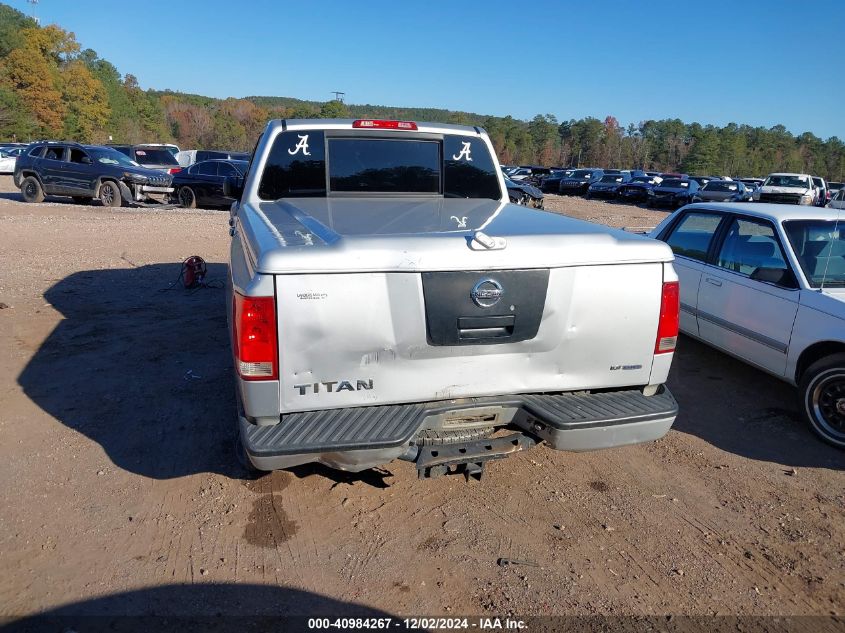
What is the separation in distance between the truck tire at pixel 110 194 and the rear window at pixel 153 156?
16.5ft

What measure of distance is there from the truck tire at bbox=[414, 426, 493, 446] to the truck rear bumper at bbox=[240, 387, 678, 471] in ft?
0.20

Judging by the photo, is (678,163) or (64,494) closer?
(64,494)

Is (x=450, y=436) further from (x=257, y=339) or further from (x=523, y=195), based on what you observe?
(x=523, y=195)

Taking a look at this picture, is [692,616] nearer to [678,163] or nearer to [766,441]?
[766,441]

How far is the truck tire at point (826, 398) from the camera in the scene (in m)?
4.48

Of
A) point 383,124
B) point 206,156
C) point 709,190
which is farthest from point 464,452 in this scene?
point 709,190

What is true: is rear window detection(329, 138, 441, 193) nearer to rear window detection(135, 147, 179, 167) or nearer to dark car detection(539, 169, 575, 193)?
rear window detection(135, 147, 179, 167)

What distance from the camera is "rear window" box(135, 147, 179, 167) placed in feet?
73.3

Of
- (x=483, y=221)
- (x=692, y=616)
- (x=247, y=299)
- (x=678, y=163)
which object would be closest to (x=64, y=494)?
(x=247, y=299)

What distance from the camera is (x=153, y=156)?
22.7 meters

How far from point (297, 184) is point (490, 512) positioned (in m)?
2.78

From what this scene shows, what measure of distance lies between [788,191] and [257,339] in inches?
1201

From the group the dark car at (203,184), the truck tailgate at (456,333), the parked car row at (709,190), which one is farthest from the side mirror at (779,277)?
the parked car row at (709,190)

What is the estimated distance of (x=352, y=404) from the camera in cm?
294
